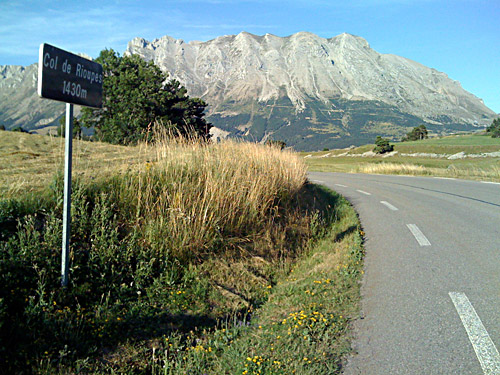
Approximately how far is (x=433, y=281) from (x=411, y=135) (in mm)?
130830

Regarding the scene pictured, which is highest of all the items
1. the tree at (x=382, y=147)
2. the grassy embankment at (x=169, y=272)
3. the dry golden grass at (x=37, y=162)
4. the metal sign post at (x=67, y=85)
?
the tree at (x=382, y=147)

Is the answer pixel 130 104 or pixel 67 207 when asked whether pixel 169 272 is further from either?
pixel 130 104

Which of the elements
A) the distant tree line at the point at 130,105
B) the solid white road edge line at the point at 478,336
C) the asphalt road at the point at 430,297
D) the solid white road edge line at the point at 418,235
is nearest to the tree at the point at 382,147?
the distant tree line at the point at 130,105

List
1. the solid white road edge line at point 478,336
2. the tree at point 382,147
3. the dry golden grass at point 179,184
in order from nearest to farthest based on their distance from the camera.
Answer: the solid white road edge line at point 478,336 < the dry golden grass at point 179,184 < the tree at point 382,147

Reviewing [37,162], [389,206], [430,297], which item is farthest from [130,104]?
[430,297]

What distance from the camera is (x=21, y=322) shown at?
14.0ft

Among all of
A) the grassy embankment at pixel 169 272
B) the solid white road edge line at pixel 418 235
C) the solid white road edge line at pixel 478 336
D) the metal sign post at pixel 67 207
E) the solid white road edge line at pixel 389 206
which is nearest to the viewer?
the solid white road edge line at pixel 478 336

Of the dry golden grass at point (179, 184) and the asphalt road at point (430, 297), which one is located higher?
the dry golden grass at point (179, 184)

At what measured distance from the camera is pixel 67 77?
4746mm

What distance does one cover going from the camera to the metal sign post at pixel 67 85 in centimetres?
441

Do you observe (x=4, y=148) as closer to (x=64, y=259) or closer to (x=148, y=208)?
(x=148, y=208)

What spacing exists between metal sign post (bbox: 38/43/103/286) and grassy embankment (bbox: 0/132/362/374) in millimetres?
573

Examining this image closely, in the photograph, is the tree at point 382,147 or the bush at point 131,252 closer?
the bush at point 131,252

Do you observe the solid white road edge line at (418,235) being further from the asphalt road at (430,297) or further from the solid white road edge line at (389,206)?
the solid white road edge line at (389,206)
